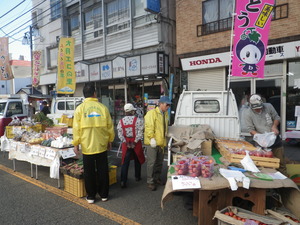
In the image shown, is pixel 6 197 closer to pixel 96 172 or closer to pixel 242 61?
pixel 96 172

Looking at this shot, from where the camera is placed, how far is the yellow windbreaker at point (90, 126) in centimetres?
403

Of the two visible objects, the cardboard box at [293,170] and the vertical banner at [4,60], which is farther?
the vertical banner at [4,60]

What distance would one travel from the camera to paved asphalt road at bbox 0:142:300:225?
363 centimetres

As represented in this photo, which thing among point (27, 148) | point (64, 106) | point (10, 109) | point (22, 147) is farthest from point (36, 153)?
point (64, 106)

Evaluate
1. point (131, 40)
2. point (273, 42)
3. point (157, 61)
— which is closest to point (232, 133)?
point (273, 42)

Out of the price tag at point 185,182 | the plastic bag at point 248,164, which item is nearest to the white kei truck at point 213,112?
the plastic bag at point 248,164

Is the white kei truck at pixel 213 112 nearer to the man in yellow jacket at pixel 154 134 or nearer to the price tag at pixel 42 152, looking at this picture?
the man in yellow jacket at pixel 154 134

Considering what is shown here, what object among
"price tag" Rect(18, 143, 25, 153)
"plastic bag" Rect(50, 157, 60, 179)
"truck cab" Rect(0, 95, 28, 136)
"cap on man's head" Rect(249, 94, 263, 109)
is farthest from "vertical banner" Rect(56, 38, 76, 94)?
"cap on man's head" Rect(249, 94, 263, 109)

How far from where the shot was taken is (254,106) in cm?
443

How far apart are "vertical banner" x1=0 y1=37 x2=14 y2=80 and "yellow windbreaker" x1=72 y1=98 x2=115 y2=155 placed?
14.8m

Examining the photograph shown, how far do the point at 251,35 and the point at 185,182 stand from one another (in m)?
4.06

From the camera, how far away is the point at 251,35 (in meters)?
5.31

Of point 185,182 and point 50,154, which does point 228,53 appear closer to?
point 50,154

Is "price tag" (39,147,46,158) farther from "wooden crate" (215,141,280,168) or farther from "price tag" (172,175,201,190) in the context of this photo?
"wooden crate" (215,141,280,168)
